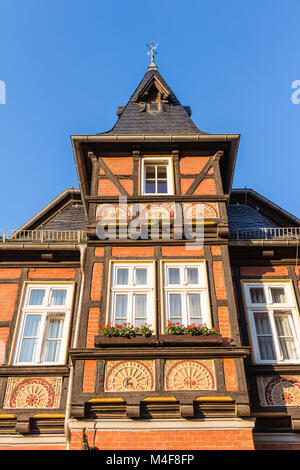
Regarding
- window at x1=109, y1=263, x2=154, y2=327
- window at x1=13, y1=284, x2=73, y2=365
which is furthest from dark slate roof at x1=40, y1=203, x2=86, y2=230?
window at x1=109, y1=263, x2=154, y2=327

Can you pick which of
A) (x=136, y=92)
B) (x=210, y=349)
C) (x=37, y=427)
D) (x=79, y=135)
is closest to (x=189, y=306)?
(x=210, y=349)

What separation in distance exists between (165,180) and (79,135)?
2.45m

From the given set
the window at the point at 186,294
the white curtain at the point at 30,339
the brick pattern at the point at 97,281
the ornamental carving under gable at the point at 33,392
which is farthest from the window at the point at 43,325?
the window at the point at 186,294

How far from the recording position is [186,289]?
10.2 m

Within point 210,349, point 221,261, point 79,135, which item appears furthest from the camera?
point 79,135

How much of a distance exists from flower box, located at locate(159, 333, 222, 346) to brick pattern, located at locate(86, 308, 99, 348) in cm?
132

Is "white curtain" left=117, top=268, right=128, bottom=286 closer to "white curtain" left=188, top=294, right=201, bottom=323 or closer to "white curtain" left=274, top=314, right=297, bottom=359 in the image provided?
"white curtain" left=188, top=294, right=201, bottom=323

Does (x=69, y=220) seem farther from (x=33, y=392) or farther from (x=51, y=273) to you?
(x=33, y=392)

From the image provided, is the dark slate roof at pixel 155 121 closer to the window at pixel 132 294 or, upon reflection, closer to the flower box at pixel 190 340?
the window at pixel 132 294

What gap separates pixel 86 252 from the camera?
10.8 metres

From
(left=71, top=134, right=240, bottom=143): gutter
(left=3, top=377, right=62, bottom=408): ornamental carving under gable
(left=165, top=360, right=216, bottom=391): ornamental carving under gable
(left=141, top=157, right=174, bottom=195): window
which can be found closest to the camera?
(left=165, top=360, right=216, bottom=391): ornamental carving under gable

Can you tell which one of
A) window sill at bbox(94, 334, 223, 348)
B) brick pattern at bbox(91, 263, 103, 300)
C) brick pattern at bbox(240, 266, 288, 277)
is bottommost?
window sill at bbox(94, 334, 223, 348)

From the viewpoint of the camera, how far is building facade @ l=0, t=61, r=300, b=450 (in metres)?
8.49

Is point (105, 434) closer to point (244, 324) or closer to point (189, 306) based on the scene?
point (189, 306)
